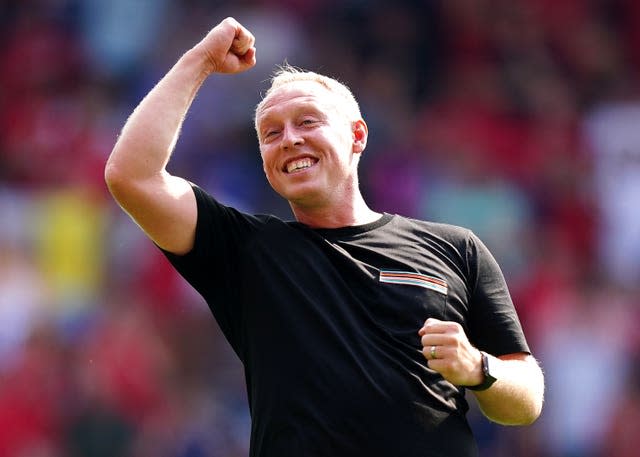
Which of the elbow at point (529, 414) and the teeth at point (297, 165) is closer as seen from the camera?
the elbow at point (529, 414)

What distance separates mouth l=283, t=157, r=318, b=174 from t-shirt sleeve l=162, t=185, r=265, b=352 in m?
0.27

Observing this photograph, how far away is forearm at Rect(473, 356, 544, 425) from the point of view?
3.89 metres

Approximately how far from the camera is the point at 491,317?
411cm

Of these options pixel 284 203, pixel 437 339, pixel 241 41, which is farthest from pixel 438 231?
pixel 284 203

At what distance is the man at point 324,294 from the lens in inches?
147

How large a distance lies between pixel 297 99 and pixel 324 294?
0.79 metres

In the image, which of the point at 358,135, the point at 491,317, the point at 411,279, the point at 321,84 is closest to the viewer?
the point at 411,279

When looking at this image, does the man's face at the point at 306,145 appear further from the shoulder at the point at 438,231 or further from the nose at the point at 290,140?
the shoulder at the point at 438,231

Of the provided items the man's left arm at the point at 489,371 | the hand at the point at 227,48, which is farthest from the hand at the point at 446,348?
the hand at the point at 227,48

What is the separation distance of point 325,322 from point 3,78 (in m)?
8.17

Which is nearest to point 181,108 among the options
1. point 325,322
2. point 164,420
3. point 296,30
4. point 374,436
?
point 325,322

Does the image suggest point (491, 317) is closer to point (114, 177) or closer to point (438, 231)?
point (438, 231)

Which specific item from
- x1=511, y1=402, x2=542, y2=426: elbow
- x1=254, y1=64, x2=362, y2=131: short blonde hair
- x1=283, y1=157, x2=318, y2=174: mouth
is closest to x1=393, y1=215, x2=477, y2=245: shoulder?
x1=283, y1=157, x2=318, y2=174: mouth

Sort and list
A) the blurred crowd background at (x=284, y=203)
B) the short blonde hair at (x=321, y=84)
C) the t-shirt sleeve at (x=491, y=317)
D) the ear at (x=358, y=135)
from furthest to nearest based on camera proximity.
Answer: the blurred crowd background at (x=284, y=203) < the ear at (x=358, y=135) < the short blonde hair at (x=321, y=84) < the t-shirt sleeve at (x=491, y=317)
